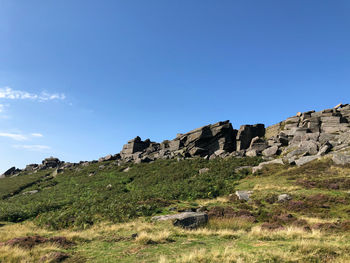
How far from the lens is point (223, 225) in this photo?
47.4 ft

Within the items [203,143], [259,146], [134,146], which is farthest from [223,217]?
[134,146]

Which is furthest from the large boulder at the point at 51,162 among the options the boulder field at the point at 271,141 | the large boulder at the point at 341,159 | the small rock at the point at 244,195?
the large boulder at the point at 341,159

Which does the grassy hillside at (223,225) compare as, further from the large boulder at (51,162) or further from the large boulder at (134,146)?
the large boulder at (51,162)

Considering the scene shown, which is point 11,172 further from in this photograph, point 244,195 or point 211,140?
point 244,195

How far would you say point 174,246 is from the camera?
34.4 ft

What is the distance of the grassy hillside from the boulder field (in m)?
7.61

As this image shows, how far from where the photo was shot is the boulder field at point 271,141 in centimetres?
3609

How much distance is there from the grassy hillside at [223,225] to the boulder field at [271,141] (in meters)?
7.61

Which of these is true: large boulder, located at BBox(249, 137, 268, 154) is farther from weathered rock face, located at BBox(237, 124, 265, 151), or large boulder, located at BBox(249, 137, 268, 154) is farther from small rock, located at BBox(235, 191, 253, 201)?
small rock, located at BBox(235, 191, 253, 201)

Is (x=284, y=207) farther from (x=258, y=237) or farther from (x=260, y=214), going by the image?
(x=258, y=237)

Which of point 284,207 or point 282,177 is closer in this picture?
point 284,207

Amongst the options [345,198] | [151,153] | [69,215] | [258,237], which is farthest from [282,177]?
[151,153]

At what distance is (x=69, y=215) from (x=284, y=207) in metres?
21.1

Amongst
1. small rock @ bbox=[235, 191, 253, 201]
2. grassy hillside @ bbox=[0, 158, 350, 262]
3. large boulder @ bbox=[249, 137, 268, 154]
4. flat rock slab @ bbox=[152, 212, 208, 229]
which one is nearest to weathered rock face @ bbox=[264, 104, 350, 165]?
large boulder @ bbox=[249, 137, 268, 154]
